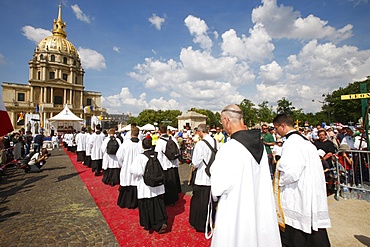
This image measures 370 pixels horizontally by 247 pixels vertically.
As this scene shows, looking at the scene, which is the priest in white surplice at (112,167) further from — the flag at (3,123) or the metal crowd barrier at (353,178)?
the metal crowd barrier at (353,178)

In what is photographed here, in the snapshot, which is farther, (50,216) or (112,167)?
(112,167)

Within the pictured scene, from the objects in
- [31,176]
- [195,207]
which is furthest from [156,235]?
[31,176]

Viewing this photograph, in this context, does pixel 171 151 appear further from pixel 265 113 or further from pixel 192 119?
pixel 265 113

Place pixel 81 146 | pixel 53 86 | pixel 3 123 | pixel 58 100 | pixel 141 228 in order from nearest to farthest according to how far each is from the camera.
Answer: pixel 3 123, pixel 141 228, pixel 81 146, pixel 53 86, pixel 58 100

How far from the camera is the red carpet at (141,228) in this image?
360 cm

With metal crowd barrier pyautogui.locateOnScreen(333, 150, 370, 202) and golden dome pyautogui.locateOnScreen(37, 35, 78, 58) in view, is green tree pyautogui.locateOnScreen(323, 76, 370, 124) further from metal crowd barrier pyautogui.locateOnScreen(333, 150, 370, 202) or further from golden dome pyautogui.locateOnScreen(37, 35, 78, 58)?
golden dome pyautogui.locateOnScreen(37, 35, 78, 58)

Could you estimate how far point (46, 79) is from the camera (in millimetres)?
66562

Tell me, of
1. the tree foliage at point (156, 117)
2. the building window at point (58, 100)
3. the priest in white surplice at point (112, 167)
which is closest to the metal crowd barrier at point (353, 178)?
the priest in white surplice at point (112, 167)

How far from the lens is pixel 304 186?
8.58 feet

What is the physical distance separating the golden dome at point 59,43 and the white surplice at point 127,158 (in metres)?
81.3

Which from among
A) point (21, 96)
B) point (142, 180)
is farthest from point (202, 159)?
point (21, 96)

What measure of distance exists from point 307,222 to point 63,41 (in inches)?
3519

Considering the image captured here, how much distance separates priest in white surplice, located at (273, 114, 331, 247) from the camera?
2578 mm

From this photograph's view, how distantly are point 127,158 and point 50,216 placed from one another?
7.11 ft
